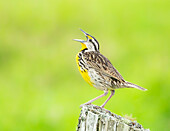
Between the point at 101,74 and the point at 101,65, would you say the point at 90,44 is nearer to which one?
the point at 101,65

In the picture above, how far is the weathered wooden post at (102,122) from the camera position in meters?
4.70

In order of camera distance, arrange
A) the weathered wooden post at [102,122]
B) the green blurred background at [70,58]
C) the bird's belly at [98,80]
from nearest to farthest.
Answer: the weathered wooden post at [102,122] < the bird's belly at [98,80] < the green blurred background at [70,58]

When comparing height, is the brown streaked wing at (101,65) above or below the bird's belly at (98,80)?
above

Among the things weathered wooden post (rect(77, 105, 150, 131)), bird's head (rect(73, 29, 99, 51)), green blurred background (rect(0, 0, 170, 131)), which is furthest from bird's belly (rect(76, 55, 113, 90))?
green blurred background (rect(0, 0, 170, 131))

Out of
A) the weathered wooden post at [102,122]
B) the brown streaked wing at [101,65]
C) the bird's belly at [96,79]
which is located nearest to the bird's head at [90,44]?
the brown streaked wing at [101,65]

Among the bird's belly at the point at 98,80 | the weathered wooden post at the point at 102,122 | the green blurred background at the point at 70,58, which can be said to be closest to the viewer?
the weathered wooden post at the point at 102,122

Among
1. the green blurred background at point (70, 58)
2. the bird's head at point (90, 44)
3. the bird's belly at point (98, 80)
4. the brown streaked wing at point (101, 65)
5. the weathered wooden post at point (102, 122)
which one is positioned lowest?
the weathered wooden post at point (102, 122)

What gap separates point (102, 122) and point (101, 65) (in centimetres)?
139

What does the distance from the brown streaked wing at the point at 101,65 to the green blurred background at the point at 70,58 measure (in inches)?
84.9

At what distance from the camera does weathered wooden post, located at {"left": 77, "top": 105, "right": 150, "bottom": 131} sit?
15.4 feet

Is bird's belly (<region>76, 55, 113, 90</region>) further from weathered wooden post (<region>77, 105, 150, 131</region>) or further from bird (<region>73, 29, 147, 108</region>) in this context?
weathered wooden post (<region>77, 105, 150, 131</region>)

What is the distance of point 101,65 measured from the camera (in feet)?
19.9

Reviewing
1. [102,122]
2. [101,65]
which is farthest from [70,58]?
[102,122]

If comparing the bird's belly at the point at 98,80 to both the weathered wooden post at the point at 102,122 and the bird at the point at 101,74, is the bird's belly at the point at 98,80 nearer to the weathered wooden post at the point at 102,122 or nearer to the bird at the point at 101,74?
the bird at the point at 101,74
